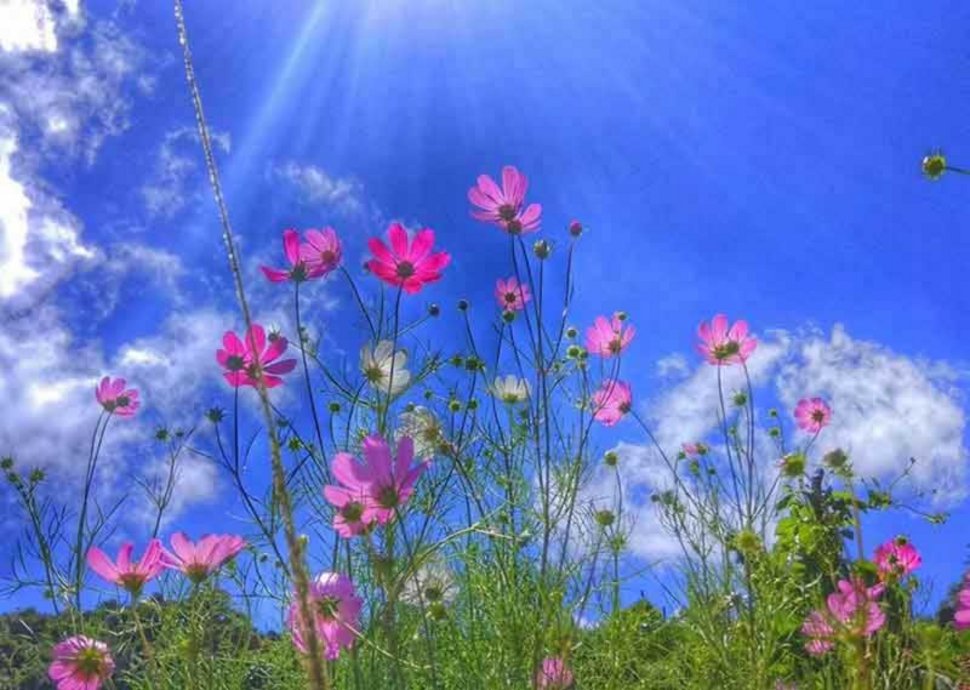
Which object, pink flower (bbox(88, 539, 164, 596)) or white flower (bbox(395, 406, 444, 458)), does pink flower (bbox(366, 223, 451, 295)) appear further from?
pink flower (bbox(88, 539, 164, 596))

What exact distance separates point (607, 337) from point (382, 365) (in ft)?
2.27

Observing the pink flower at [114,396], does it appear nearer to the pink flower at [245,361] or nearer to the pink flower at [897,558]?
the pink flower at [245,361]

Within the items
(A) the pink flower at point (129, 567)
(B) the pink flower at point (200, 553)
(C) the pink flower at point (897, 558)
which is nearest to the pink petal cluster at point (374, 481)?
(B) the pink flower at point (200, 553)

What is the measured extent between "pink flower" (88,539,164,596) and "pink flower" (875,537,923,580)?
3.94 ft

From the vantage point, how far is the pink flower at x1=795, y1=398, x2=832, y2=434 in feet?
8.70

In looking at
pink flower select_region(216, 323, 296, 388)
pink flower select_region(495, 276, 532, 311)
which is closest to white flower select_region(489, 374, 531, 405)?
pink flower select_region(495, 276, 532, 311)

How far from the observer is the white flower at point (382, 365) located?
165cm

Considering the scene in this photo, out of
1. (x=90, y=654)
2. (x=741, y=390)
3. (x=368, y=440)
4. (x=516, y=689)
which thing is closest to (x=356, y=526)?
(x=368, y=440)

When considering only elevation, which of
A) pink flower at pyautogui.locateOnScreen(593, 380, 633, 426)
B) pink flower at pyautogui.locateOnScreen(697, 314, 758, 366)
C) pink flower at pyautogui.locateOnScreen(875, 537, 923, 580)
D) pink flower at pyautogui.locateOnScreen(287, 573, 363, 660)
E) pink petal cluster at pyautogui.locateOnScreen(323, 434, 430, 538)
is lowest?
pink flower at pyautogui.locateOnScreen(287, 573, 363, 660)

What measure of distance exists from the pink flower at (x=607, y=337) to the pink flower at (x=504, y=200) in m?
0.47

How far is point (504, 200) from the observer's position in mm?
1797

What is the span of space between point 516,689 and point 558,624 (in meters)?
0.12

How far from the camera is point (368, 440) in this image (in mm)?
1120

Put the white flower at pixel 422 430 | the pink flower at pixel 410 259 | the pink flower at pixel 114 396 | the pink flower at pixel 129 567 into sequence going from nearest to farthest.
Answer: the pink flower at pixel 129 567
the pink flower at pixel 410 259
the white flower at pixel 422 430
the pink flower at pixel 114 396
